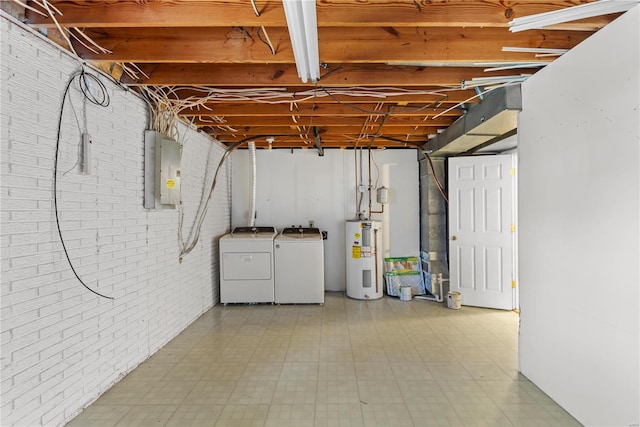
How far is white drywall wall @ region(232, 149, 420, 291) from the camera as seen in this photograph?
521 centimetres

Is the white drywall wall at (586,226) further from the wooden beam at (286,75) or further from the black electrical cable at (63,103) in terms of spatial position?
the black electrical cable at (63,103)

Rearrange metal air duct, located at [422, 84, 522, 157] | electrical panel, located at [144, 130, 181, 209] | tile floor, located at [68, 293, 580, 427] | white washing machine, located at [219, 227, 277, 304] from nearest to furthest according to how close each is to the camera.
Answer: tile floor, located at [68, 293, 580, 427]
metal air duct, located at [422, 84, 522, 157]
electrical panel, located at [144, 130, 181, 209]
white washing machine, located at [219, 227, 277, 304]

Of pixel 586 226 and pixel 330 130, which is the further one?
pixel 330 130

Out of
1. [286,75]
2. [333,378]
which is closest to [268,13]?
[286,75]

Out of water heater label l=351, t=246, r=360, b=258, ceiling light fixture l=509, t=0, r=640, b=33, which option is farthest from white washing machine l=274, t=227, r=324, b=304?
ceiling light fixture l=509, t=0, r=640, b=33

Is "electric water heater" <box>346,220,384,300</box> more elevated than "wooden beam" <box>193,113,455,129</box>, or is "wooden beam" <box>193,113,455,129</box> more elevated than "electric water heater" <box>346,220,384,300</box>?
"wooden beam" <box>193,113,455,129</box>

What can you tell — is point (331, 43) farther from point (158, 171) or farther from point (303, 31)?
point (158, 171)

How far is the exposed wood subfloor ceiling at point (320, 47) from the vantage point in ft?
5.84

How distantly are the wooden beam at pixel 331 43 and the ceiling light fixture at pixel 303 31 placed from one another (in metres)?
0.17

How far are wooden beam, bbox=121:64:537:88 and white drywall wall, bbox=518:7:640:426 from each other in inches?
23.3

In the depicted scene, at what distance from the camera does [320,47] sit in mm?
2168

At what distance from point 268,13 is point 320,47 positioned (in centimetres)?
49

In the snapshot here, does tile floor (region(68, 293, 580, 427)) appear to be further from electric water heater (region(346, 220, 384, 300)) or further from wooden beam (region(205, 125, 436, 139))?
wooden beam (region(205, 125, 436, 139))

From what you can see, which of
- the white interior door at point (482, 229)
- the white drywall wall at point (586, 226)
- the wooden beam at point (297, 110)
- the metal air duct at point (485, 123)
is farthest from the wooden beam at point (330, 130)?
the white drywall wall at point (586, 226)
